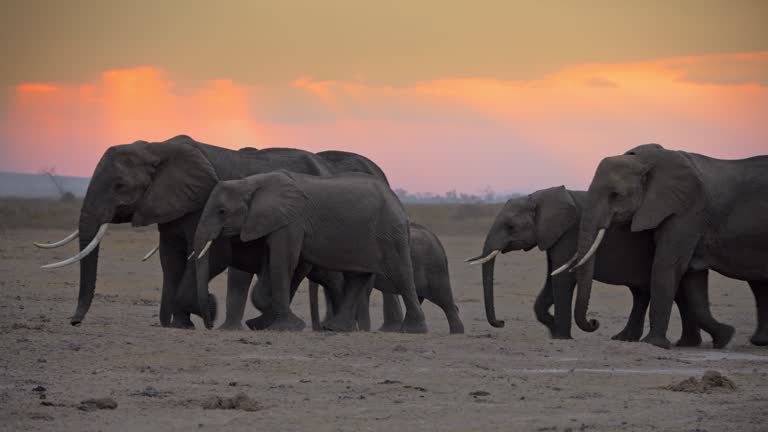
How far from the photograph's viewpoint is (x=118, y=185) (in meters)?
15.2

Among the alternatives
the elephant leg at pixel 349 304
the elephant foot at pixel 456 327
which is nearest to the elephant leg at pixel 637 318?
the elephant foot at pixel 456 327

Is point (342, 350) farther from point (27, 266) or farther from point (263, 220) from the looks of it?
point (27, 266)

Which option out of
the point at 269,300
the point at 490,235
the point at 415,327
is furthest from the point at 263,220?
the point at 490,235

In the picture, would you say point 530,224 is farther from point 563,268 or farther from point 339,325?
point 339,325

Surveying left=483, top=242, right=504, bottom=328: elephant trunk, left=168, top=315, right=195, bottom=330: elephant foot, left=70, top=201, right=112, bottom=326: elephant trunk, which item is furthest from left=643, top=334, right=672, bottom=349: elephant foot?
left=70, top=201, right=112, bottom=326: elephant trunk

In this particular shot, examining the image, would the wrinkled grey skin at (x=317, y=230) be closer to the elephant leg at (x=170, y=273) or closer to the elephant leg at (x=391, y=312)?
the elephant leg at (x=170, y=273)

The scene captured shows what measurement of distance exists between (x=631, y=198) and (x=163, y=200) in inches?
196

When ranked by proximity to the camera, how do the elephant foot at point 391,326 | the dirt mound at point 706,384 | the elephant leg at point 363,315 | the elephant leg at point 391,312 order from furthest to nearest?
1. the elephant leg at point 391,312
2. the elephant foot at point 391,326
3. the elephant leg at point 363,315
4. the dirt mound at point 706,384

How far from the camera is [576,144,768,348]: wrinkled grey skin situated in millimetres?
15820

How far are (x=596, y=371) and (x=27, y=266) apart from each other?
648 inches

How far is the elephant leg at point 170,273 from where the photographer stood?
15727 millimetres

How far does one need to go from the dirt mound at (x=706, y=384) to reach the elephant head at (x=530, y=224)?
4.93 metres

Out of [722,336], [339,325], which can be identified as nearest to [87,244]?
[339,325]

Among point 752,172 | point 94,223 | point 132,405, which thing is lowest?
point 132,405
